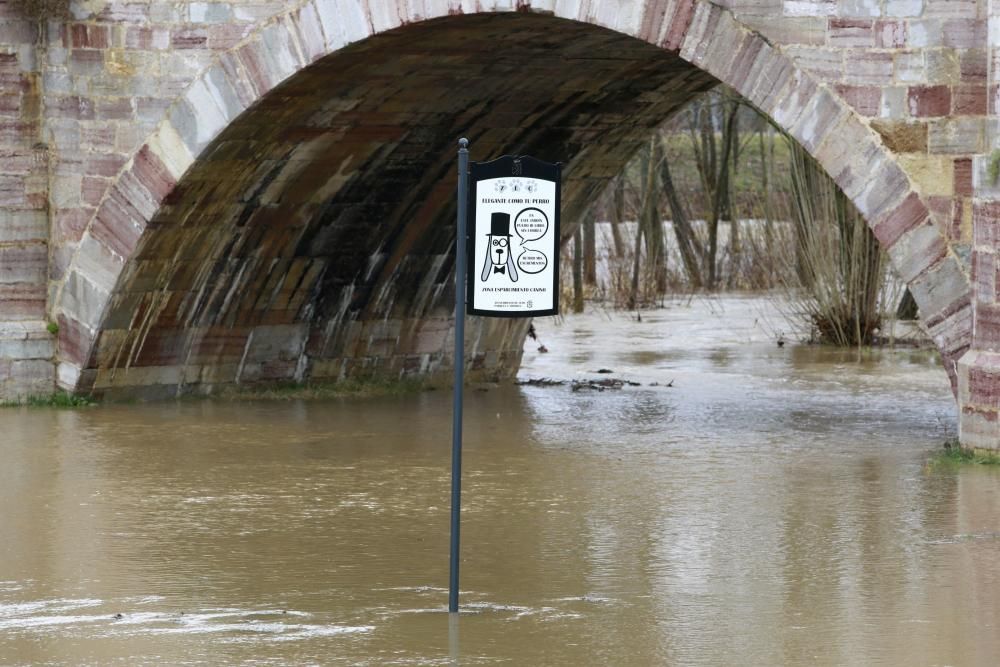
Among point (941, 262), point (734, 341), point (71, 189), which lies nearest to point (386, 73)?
point (71, 189)

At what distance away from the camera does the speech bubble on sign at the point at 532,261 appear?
6898 millimetres

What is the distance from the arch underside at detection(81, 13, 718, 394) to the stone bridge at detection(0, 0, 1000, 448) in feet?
Answer: 0.07

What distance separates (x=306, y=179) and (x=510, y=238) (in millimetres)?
6497

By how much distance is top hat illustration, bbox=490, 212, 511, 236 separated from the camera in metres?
6.84

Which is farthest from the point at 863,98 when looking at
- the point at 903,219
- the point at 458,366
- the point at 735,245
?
the point at 735,245

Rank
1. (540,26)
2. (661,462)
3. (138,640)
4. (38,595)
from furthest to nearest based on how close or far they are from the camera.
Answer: (540,26)
(661,462)
(38,595)
(138,640)

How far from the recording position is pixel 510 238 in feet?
22.5

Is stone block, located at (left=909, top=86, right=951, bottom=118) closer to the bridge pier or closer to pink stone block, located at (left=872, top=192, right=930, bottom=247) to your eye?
the bridge pier

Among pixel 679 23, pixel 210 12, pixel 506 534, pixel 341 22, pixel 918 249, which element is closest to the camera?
pixel 506 534

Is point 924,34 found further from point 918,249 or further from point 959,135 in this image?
point 918,249

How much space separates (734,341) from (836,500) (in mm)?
9920

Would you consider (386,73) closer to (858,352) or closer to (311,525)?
(311,525)

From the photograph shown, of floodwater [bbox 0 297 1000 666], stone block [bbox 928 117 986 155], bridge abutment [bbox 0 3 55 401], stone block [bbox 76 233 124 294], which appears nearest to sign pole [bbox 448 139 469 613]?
floodwater [bbox 0 297 1000 666]

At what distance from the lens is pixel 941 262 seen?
973 cm
